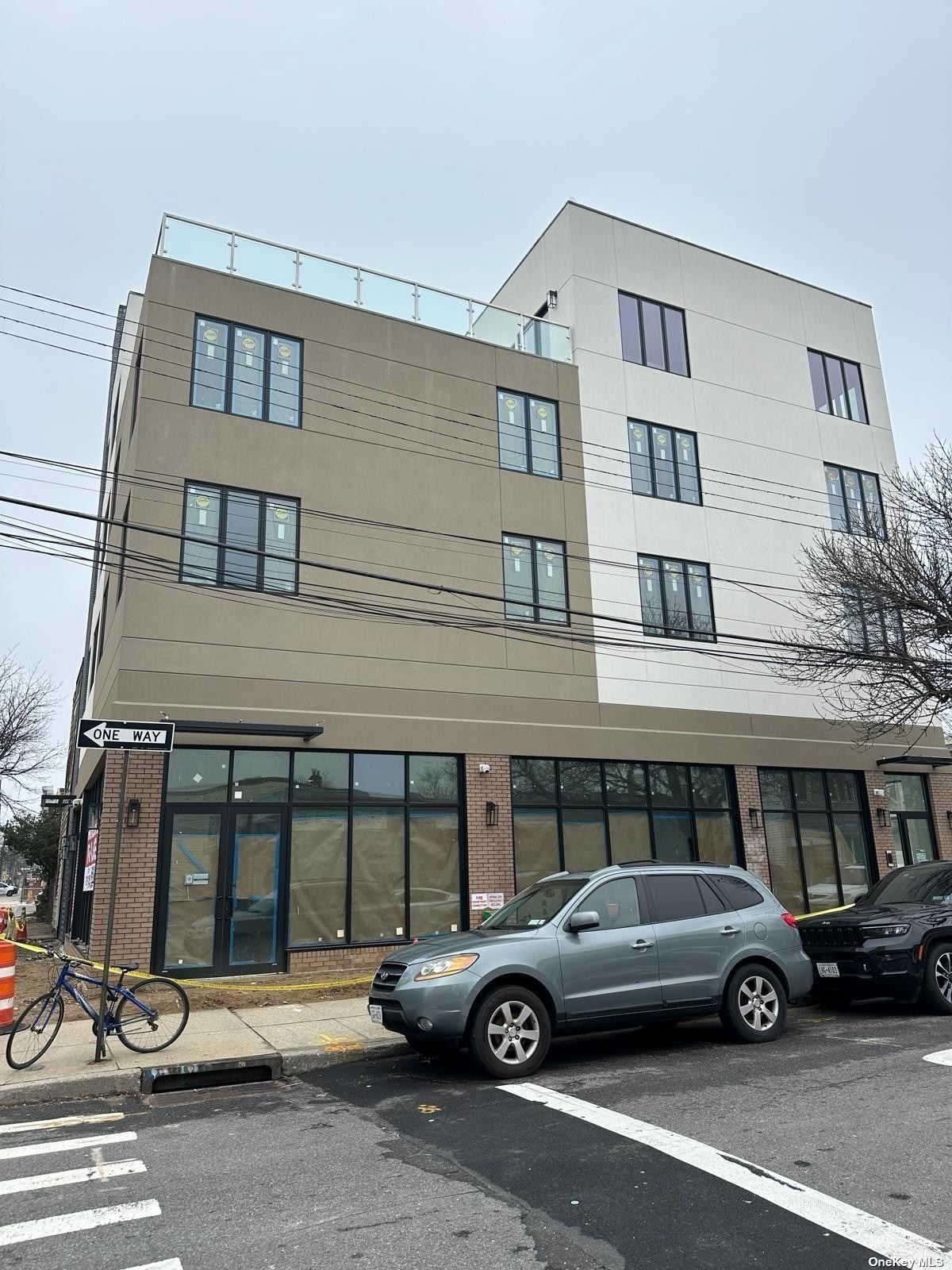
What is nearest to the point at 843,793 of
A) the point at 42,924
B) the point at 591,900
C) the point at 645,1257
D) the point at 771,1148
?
the point at 591,900

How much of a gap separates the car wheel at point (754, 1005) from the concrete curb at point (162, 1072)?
3.28m

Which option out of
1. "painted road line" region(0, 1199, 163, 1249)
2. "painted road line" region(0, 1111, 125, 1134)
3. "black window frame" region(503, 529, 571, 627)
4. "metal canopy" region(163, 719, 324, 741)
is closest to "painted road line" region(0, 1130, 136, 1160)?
"painted road line" region(0, 1111, 125, 1134)

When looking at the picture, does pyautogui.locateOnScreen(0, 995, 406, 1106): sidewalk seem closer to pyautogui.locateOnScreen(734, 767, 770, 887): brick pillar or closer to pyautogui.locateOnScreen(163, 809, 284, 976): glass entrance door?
pyautogui.locateOnScreen(163, 809, 284, 976): glass entrance door

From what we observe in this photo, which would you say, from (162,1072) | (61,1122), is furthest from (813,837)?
(61,1122)

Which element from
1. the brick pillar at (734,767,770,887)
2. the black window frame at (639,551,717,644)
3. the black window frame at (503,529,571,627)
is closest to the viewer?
the black window frame at (503,529,571,627)

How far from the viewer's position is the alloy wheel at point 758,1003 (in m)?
9.00

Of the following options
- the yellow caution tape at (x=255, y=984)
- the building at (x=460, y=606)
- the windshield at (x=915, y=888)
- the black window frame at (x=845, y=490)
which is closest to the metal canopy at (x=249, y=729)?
the building at (x=460, y=606)

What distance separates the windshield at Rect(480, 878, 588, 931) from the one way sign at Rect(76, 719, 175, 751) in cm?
376

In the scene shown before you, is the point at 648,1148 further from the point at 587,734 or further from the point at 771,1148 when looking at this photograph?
the point at 587,734

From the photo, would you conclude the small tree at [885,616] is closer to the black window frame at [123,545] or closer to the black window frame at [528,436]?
the black window frame at [528,436]

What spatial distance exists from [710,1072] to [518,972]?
179cm

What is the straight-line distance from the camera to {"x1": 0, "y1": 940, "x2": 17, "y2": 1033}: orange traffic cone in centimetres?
891

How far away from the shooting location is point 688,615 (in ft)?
61.8

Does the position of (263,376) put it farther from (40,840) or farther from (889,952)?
A: (40,840)
